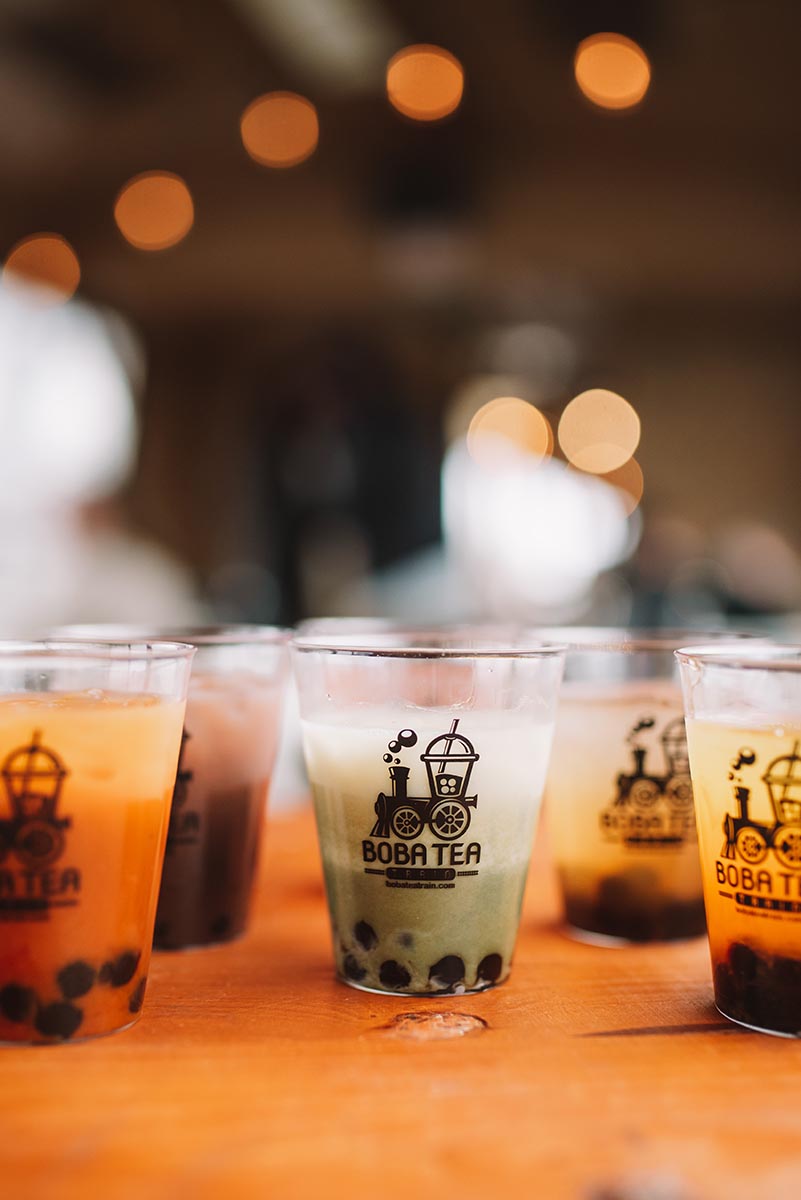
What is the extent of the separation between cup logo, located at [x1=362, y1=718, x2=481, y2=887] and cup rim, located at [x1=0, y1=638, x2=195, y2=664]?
0.15 meters

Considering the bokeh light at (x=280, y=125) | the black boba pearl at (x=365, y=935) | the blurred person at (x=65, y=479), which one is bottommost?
the black boba pearl at (x=365, y=935)

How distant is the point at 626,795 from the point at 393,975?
0.25m

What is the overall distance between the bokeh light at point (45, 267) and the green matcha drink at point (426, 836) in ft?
16.9

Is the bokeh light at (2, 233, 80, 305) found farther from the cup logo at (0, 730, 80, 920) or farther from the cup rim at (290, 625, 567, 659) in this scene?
the cup logo at (0, 730, 80, 920)

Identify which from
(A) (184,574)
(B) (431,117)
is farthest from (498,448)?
(B) (431,117)

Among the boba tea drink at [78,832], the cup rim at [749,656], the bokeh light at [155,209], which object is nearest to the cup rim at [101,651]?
the boba tea drink at [78,832]

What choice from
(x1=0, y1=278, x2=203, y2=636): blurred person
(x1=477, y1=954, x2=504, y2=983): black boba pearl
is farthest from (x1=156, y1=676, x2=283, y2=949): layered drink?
(x1=0, y1=278, x2=203, y2=636): blurred person

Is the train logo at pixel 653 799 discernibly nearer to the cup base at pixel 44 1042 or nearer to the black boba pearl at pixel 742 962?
the black boba pearl at pixel 742 962

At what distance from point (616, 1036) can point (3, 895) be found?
0.37 meters

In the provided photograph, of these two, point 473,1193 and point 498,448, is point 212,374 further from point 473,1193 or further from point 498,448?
point 473,1193

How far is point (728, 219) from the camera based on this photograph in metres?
5.73

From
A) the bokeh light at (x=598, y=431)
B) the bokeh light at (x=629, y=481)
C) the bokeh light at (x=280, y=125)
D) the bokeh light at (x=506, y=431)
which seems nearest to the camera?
the bokeh light at (x=280, y=125)

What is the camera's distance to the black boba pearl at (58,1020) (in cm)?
66

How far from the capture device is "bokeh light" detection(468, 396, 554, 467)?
879 centimetres
